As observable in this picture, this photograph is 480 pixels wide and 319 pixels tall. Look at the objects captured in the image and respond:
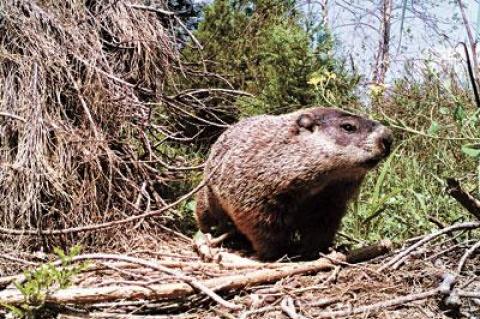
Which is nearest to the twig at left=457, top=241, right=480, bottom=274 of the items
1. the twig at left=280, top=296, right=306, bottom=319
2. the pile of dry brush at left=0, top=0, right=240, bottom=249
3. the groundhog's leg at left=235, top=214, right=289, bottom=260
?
the twig at left=280, top=296, right=306, bottom=319

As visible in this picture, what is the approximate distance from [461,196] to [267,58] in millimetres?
5207

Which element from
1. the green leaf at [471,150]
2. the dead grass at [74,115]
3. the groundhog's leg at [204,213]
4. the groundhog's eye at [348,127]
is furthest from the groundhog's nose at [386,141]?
the dead grass at [74,115]

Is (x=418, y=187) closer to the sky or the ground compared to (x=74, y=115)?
closer to the ground

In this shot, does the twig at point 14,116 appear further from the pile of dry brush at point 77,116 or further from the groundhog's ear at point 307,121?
the groundhog's ear at point 307,121

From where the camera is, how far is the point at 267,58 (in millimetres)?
7867

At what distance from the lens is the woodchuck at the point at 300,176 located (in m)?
3.44

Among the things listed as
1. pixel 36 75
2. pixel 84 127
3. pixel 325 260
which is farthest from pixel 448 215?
pixel 36 75

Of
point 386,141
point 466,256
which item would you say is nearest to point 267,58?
point 386,141

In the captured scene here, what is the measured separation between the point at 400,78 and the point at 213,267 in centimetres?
418

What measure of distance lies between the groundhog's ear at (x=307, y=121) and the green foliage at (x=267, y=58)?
1.42m

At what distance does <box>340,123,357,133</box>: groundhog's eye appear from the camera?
349 cm

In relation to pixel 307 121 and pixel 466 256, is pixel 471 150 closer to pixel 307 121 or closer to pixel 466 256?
pixel 466 256

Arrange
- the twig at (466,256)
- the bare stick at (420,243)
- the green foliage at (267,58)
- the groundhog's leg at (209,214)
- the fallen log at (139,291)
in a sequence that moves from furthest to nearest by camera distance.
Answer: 1. the green foliage at (267,58)
2. the groundhog's leg at (209,214)
3. the bare stick at (420,243)
4. the twig at (466,256)
5. the fallen log at (139,291)

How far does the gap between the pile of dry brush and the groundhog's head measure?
117 centimetres
